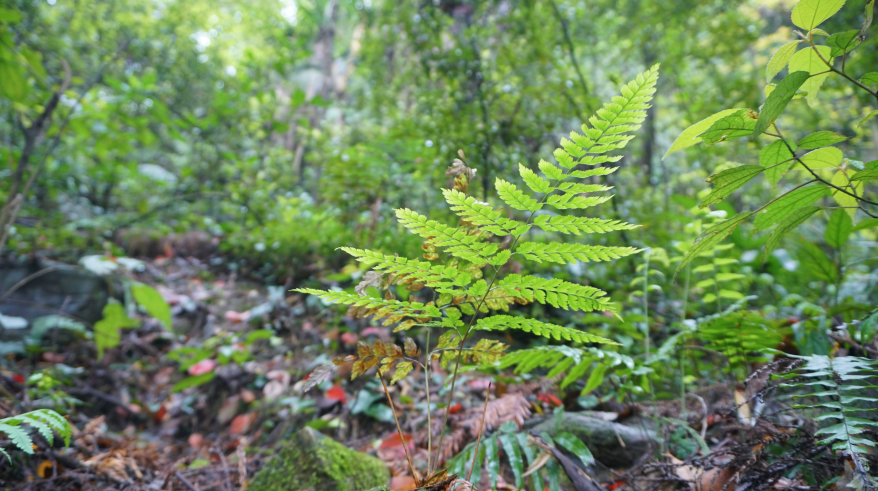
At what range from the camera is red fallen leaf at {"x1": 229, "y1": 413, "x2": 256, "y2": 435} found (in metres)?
2.28

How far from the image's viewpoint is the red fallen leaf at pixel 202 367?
2490 millimetres

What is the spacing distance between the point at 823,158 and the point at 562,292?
2.16 feet

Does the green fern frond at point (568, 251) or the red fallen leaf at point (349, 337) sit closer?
the green fern frond at point (568, 251)

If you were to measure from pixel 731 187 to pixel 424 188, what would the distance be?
8.02 feet

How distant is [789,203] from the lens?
89 centimetres

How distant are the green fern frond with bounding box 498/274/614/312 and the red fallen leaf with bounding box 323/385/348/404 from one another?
5.40 feet

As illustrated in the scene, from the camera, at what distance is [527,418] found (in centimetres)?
155

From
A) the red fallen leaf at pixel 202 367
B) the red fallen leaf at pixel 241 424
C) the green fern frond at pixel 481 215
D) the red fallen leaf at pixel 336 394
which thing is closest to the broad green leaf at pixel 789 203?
the green fern frond at pixel 481 215

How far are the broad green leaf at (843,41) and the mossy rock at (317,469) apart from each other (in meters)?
1.67

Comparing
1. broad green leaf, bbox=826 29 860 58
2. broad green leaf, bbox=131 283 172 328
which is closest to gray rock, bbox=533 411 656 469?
broad green leaf, bbox=826 29 860 58

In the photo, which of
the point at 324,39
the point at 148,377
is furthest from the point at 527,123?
the point at 324,39

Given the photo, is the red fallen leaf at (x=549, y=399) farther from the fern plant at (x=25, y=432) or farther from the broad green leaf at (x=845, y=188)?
the fern plant at (x=25, y=432)

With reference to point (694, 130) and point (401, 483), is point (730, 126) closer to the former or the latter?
point (694, 130)

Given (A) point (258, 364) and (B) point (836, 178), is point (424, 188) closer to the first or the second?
(A) point (258, 364)
